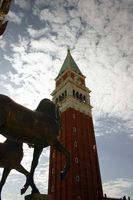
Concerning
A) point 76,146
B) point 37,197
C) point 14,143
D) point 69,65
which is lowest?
point 37,197

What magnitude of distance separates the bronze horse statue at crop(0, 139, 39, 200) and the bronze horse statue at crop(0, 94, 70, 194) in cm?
24

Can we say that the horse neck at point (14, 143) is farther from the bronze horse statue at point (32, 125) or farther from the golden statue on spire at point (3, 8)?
the golden statue on spire at point (3, 8)

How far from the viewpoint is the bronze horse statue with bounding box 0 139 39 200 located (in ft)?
12.0

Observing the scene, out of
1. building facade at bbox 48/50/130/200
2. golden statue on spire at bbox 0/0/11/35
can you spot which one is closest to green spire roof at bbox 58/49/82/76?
building facade at bbox 48/50/130/200

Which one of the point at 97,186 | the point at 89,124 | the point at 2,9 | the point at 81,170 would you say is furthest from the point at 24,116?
the point at 89,124

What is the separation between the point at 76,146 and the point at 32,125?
29.9 metres

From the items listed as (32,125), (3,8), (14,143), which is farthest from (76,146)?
(32,125)

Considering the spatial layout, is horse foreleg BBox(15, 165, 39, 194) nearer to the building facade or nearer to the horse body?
the horse body

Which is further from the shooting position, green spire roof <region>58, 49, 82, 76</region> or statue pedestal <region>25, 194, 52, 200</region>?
green spire roof <region>58, 49, 82, 76</region>

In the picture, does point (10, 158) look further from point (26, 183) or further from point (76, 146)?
point (76, 146)

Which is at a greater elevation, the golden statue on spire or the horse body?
the golden statue on spire

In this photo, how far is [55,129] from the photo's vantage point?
12.7ft

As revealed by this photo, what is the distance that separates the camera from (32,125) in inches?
140

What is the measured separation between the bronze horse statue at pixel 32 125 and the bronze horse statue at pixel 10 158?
0.24 meters
